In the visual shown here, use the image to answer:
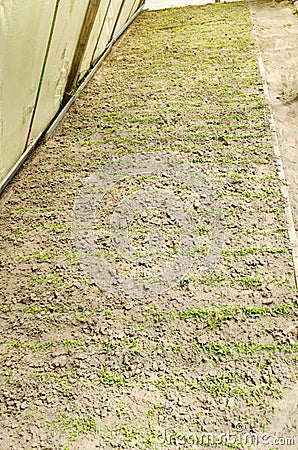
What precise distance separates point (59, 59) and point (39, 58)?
1.66 ft

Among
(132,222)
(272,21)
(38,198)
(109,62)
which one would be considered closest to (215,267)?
(132,222)

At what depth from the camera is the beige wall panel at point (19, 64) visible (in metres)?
2.51

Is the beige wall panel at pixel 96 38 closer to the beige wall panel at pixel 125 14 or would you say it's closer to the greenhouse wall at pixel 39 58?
the greenhouse wall at pixel 39 58

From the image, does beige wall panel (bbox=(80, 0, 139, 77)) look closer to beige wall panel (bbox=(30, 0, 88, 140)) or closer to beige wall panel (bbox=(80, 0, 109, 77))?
beige wall panel (bbox=(80, 0, 109, 77))

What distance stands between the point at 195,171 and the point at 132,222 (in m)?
0.73

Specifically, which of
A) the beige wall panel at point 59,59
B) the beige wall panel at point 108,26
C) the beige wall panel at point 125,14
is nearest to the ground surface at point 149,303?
the beige wall panel at point 59,59

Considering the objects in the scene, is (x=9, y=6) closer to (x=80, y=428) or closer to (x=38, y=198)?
(x=38, y=198)

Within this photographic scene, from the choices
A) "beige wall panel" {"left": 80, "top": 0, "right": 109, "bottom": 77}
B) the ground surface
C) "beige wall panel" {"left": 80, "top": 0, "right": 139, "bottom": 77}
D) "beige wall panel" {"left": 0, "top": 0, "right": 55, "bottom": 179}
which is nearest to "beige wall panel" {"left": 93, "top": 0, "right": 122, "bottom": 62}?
"beige wall panel" {"left": 80, "top": 0, "right": 139, "bottom": 77}

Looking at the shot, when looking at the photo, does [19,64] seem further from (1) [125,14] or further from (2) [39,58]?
(1) [125,14]

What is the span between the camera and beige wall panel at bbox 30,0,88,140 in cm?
330

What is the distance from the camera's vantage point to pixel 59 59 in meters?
3.56

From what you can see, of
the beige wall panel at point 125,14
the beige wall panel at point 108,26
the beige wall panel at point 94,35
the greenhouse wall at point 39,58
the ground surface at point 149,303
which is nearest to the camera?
the ground surface at point 149,303

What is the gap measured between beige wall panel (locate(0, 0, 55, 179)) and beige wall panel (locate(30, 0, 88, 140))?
204 mm

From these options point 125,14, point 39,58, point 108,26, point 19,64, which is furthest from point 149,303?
point 125,14
